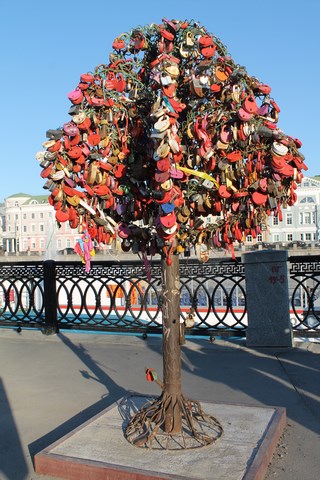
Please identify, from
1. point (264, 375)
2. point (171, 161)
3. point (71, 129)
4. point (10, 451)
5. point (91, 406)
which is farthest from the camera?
point (264, 375)

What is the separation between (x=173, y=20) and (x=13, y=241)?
133966mm

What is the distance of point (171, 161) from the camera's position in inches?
136

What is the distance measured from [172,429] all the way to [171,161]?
2143 millimetres

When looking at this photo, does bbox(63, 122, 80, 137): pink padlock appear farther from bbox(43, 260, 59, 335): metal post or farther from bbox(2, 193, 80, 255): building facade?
bbox(2, 193, 80, 255): building facade

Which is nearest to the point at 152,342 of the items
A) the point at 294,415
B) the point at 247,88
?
the point at 294,415

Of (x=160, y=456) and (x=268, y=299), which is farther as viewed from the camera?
(x=268, y=299)

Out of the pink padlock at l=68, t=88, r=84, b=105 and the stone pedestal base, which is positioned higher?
the pink padlock at l=68, t=88, r=84, b=105

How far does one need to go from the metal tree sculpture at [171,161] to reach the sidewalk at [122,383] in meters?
0.85

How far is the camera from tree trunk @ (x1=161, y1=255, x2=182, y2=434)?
4066 millimetres

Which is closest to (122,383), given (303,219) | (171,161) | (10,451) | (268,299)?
(10,451)

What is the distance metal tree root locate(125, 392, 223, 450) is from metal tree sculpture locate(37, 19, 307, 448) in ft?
0.04

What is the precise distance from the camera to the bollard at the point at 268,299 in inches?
299

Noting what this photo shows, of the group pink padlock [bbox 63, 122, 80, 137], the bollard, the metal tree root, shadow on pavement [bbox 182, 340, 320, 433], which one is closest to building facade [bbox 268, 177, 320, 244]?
the bollard

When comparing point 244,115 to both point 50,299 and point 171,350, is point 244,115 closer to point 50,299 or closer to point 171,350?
point 171,350
